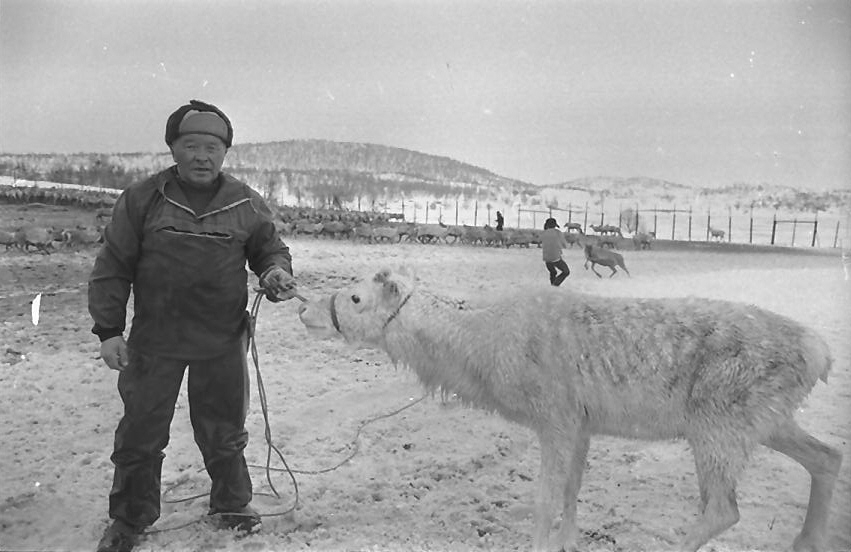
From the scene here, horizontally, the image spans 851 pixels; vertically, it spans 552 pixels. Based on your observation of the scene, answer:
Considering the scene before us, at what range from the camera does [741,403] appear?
7.30 feet

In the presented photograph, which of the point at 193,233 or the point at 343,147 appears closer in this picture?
the point at 193,233

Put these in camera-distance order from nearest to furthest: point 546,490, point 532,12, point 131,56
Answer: point 546,490
point 532,12
point 131,56

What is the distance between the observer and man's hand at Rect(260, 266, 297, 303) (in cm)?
262

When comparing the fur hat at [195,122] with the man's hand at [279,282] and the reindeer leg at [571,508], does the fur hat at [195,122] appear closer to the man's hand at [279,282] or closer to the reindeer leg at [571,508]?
the man's hand at [279,282]

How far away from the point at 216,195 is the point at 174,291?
468mm

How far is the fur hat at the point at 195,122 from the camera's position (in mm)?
2477

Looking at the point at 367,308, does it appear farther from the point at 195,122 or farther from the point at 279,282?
the point at 195,122

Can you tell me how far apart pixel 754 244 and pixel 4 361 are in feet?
21.6

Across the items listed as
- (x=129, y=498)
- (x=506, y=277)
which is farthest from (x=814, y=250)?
(x=129, y=498)

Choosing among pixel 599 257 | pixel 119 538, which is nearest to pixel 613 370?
pixel 119 538

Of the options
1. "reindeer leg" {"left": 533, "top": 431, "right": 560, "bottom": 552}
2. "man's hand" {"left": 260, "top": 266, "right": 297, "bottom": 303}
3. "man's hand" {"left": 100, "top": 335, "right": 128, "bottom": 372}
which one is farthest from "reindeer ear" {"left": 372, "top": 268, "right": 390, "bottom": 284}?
"man's hand" {"left": 100, "top": 335, "right": 128, "bottom": 372}

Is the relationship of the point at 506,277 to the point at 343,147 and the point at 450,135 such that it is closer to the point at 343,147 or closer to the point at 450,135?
the point at 450,135

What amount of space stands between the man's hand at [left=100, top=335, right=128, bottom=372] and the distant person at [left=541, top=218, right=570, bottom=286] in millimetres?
3906

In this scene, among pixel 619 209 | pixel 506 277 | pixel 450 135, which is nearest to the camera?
pixel 450 135
